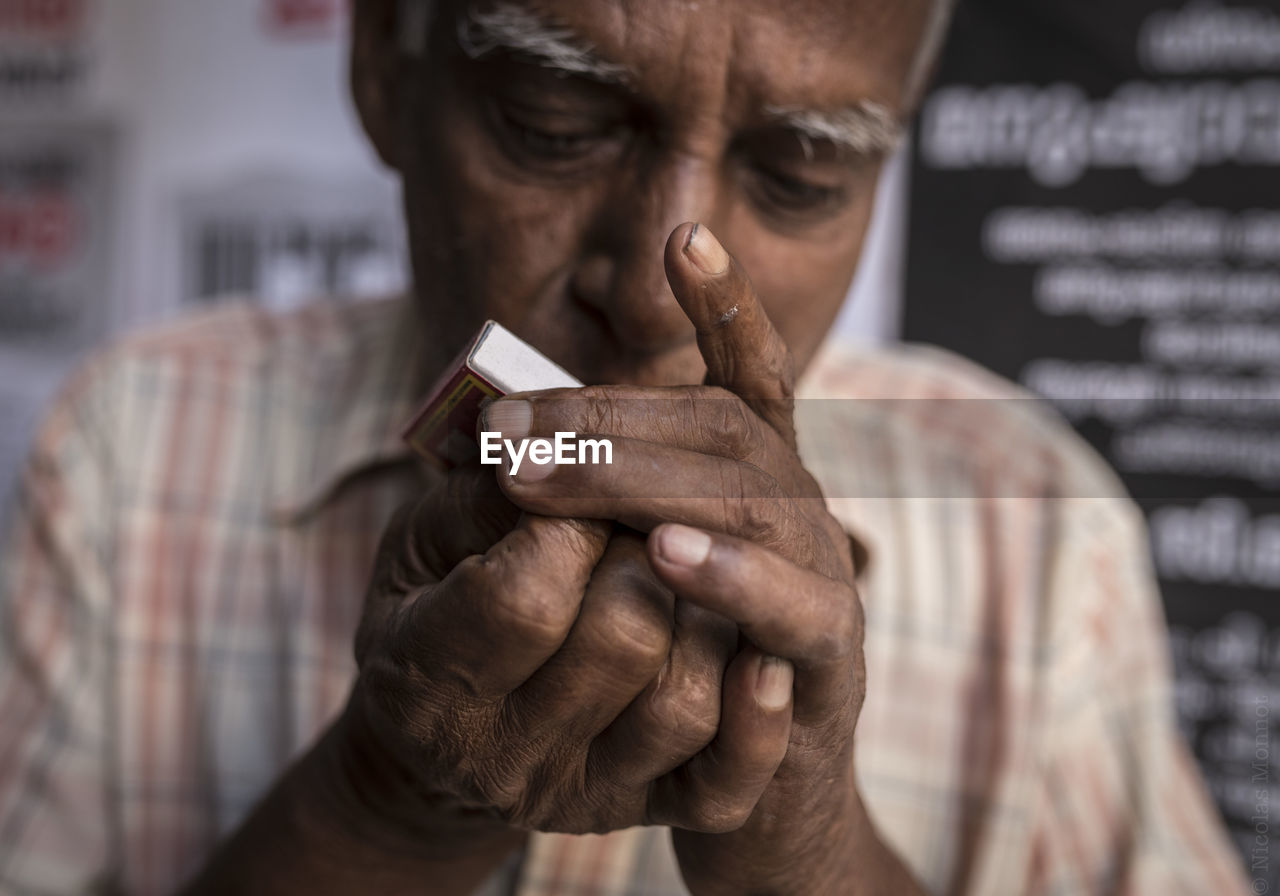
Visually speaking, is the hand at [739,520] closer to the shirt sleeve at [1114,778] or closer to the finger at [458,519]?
the finger at [458,519]

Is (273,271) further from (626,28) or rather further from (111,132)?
(626,28)

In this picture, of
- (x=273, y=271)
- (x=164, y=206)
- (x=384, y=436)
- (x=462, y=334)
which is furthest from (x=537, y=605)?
(x=164, y=206)

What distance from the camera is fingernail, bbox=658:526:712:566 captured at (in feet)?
1.66

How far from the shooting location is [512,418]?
0.56m

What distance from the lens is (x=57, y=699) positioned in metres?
1.24

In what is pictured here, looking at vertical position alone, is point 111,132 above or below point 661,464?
above

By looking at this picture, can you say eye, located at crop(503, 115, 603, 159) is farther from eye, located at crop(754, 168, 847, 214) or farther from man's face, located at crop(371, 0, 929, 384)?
eye, located at crop(754, 168, 847, 214)

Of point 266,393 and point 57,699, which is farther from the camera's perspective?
point 266,393

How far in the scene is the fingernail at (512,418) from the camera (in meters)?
0.55

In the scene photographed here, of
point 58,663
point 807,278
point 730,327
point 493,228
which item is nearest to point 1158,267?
point 807,278

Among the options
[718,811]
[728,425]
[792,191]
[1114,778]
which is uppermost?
[792,191]

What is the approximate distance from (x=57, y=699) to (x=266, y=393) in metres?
0.46

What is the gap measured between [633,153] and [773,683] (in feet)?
1.68

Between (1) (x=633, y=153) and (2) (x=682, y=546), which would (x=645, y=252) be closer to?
(1) (x=633, y=153)
